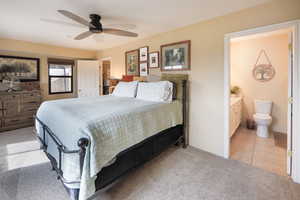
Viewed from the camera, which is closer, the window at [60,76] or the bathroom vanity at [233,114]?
the bathroom vanity at [233,114]

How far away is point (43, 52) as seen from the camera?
4414 mm

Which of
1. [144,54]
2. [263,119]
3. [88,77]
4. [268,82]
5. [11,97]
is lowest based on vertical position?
[263,119]

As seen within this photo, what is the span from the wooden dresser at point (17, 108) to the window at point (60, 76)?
0.69 m

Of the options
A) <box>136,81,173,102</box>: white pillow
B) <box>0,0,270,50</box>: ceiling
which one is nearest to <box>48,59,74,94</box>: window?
<box>0,0,270,50</box>: ceiling

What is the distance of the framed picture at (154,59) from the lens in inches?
135

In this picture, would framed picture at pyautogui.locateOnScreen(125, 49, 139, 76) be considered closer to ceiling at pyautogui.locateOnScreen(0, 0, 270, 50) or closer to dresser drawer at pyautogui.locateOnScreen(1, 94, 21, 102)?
ceiling at pyautogui.locateOnScreen(0, 0, 270, 50)

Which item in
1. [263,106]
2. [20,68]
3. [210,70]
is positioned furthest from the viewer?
[20,68]

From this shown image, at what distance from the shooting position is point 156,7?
87.8 inches

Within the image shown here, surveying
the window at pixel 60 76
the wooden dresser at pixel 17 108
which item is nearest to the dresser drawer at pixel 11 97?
the wooden dresser at pixel 17 108

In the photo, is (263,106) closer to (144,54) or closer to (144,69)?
(144,69)

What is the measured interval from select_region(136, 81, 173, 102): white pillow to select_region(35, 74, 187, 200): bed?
0.64 ft

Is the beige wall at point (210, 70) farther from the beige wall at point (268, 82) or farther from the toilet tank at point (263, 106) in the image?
the beige wall at point (268, 82)

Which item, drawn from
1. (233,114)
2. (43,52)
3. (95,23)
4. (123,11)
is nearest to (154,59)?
(123,11)

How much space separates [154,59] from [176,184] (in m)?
2.57
